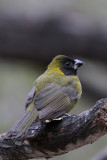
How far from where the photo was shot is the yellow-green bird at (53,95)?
15.0ft

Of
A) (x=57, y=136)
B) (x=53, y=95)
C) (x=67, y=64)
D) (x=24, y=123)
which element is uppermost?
(x=67, y=64)

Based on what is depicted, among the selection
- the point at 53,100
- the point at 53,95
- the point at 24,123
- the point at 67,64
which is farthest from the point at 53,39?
the point at 24,123

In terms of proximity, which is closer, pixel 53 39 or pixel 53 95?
pixel 53 95

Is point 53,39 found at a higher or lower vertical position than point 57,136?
higher

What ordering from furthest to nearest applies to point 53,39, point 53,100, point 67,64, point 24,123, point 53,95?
point 53,39 → point 67,64 → point 53,95 → point 53,100 → point 24,123

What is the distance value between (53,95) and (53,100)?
14cm

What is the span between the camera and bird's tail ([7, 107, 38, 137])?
4.46 m

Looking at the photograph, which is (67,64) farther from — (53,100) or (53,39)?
(53,39)

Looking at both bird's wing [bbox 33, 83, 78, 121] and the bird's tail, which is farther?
bird's wing [bbox 33, 83, 78, 121]

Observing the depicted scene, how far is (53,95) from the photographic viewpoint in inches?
197

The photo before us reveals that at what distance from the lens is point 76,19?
880 cm

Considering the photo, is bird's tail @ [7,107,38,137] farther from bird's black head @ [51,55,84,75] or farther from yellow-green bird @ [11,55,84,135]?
bird's black head @ [51,55,84,75]

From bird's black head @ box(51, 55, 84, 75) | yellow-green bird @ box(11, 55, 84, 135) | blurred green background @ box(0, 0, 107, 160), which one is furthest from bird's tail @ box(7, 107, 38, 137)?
blurred green background @ box(0, 0, 107, 160)

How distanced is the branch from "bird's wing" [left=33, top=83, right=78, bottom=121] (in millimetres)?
143
